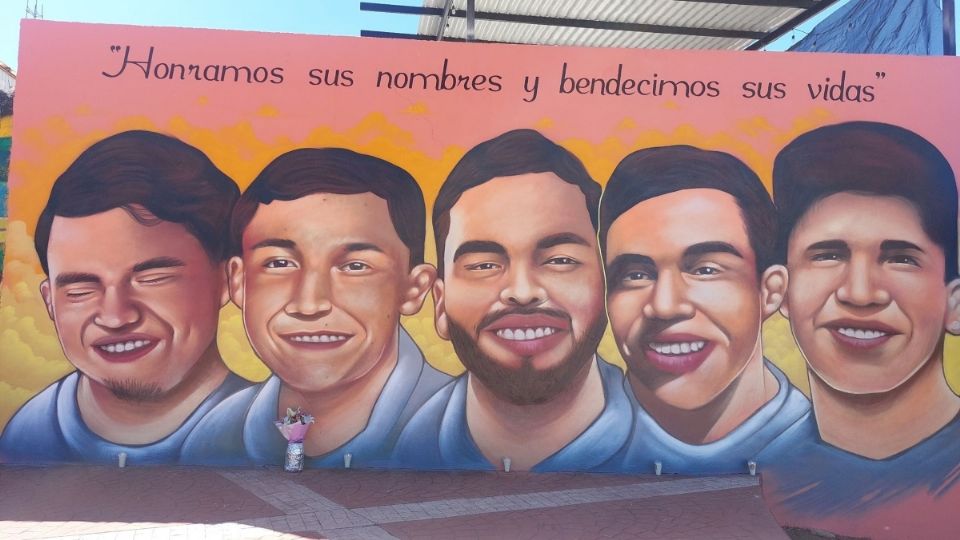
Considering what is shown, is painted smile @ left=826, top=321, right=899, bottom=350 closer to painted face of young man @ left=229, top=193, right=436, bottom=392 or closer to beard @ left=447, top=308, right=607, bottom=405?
beard @ left=447, top=308, right=607, bottom=405

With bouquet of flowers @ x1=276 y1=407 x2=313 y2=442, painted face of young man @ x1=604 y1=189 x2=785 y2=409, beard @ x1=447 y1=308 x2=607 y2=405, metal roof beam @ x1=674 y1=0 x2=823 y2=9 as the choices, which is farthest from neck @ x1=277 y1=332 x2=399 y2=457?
metal roof beam @ x1=674 y1=0 x2=823 y2=9

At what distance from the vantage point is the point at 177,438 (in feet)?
17.9

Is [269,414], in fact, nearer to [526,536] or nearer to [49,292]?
[49,292]

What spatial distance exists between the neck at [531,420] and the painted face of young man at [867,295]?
1.82 m

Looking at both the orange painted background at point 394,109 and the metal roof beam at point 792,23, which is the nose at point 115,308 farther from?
the metal roof beam at point 792,23

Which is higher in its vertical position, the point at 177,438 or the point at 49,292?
the point at 49,292

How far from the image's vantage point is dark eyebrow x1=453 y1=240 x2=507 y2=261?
5445 mm

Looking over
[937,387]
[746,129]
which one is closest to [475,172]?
[746,129]

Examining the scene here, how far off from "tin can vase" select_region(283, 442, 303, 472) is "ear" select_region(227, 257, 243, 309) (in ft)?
4.11

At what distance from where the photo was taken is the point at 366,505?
474 centimetres

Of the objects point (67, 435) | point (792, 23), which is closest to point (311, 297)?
point (67, 435)

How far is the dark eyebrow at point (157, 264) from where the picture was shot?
5.39 meters

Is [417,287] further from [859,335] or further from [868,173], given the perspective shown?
[868,173]

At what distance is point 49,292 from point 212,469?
2.01 m
